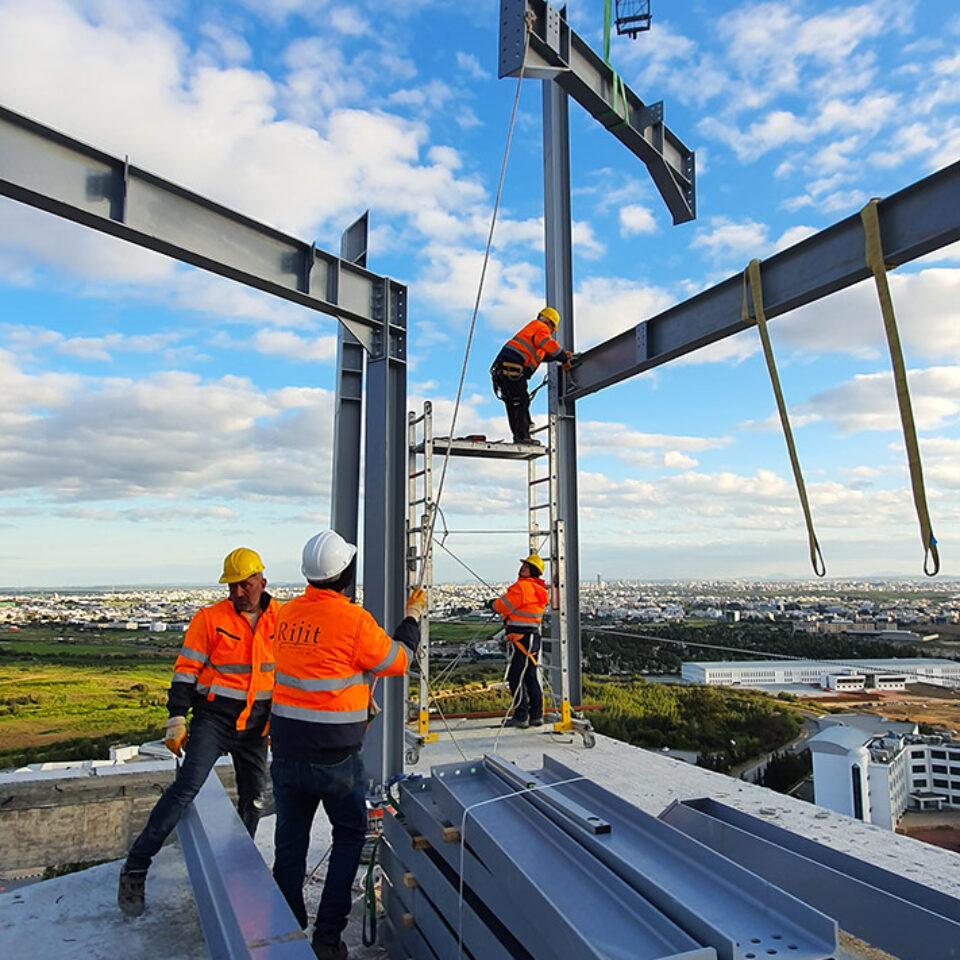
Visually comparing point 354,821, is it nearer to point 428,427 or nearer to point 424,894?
point 424,894

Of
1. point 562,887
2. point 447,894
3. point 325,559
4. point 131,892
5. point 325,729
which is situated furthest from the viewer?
point 131,892

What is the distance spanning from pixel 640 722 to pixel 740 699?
10758 mm

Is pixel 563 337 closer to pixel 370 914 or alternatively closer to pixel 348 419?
pixel 348 419

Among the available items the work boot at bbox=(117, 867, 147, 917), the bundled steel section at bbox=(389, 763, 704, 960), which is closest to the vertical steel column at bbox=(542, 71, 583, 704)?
the bundled steel section at bbox=(389, 763, 704, 960)

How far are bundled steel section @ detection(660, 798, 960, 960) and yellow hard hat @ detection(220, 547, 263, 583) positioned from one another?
2580 mm

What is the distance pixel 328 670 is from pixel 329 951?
1.24 meters

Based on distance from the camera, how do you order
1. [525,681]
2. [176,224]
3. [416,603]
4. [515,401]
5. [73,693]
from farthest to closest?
[73,693]
[515,401]
[525,681]
[176,224]
[416,603]

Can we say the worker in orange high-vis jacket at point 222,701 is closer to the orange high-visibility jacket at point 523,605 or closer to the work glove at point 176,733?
the work glove at point 176,733

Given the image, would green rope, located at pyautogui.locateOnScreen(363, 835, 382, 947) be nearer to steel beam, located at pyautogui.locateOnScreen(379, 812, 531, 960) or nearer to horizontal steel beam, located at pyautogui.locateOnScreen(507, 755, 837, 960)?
steel beam, located at pyautogui.locateOnScreen(379, 812, 531, 960)

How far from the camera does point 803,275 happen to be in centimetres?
505

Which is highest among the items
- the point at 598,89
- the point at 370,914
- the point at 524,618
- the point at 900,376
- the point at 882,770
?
the point at 598,89

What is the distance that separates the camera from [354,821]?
3148mm

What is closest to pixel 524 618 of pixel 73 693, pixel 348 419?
pixel 348 419

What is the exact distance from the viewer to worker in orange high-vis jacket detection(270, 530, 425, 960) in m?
3.06
